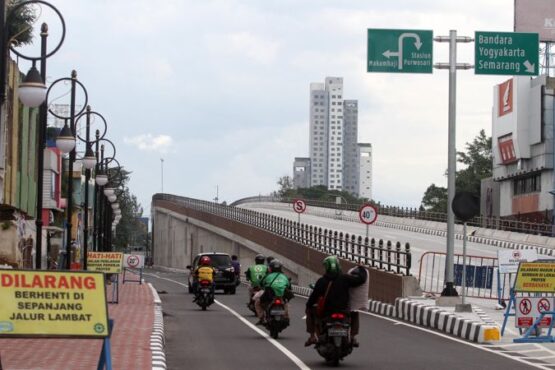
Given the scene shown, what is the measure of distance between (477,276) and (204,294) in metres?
7.77

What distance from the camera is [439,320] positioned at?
80.7 feet

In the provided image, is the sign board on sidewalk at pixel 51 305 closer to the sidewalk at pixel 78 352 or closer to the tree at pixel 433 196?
the sidewalk at pixel 78 352

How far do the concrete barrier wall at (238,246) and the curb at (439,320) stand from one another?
693 mm

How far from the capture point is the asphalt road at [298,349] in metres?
16.3

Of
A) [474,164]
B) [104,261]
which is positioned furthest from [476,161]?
[104,261]

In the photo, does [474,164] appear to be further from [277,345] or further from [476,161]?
[277,345]

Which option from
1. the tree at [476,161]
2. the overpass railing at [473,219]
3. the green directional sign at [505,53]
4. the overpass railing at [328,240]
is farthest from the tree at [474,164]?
the green directional sign at [505,53]

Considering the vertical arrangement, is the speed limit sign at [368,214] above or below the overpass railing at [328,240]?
above

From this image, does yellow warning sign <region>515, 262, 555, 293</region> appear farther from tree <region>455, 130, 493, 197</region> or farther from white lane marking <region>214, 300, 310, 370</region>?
tree <region>455, 130, 493, 197</region>

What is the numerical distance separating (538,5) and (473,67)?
2212 inches

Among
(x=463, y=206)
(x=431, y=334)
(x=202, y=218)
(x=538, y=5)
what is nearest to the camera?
(x=431, y=334)

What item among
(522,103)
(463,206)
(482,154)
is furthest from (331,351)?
(482,154)

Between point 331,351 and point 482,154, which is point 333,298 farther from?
point 482,154

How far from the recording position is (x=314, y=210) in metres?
127
